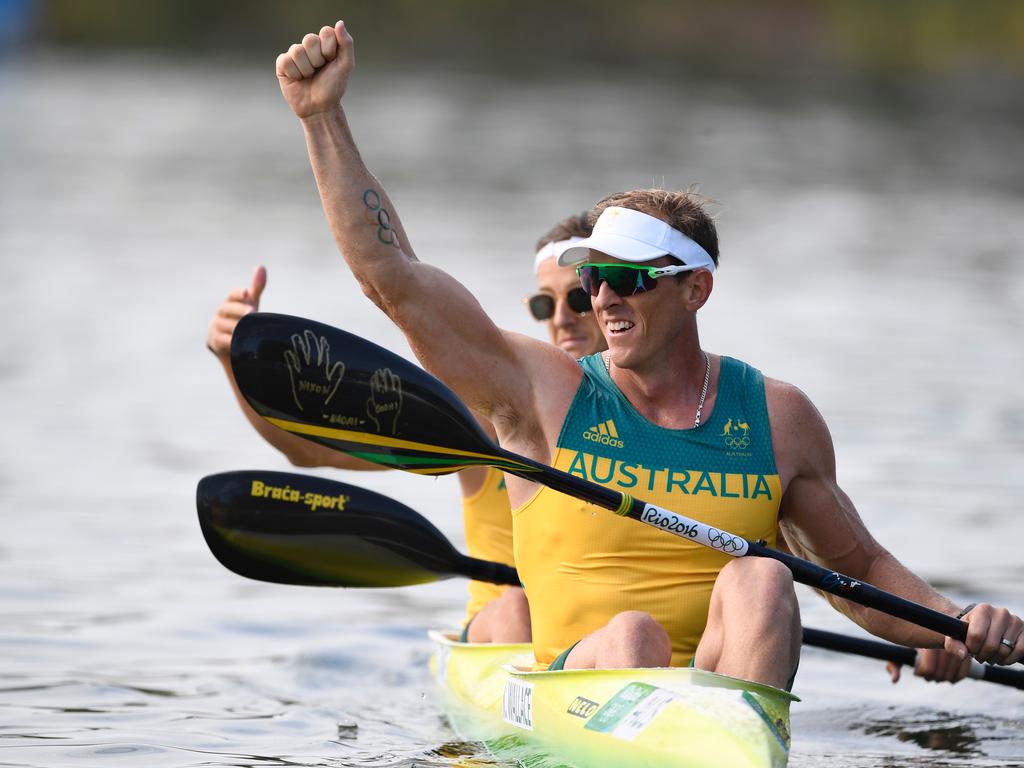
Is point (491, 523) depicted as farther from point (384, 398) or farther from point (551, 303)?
point (384, 398)

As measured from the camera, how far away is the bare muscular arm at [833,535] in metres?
5.54

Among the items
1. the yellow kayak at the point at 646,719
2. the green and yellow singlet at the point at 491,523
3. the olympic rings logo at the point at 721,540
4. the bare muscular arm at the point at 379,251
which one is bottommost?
the yellow kayak at the point at 646,719

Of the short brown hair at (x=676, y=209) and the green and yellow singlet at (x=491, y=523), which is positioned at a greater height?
the short brown hair at (x=676, y=209)

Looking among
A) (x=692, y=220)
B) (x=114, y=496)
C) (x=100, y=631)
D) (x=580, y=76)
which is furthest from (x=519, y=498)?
(x=580, y=76)

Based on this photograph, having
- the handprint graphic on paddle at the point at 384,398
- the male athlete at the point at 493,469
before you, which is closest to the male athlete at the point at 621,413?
the handprint graphic on paddle at the point at 384,398

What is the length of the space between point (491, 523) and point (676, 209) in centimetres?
183

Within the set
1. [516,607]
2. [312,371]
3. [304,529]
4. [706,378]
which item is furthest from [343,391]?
[516,607]

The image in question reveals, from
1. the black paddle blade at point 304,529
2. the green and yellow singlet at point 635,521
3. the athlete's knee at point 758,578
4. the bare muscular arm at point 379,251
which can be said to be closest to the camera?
the athlete's knee at point 758,578

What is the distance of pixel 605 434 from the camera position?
218 inches

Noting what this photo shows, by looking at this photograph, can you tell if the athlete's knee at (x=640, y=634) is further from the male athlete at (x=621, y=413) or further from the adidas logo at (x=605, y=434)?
the adidas logo at (x=605, y=434)

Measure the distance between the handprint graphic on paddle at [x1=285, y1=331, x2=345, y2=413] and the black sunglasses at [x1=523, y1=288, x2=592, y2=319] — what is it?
1.39m

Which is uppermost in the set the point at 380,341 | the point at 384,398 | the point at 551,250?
the point at 380,341

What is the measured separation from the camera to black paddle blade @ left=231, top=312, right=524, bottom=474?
18.5 ft

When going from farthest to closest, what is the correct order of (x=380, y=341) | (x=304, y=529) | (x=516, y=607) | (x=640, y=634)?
(x=380, y=341) < (x=516, y=607) < (x=304, y=529) < (x=640, y=634)
